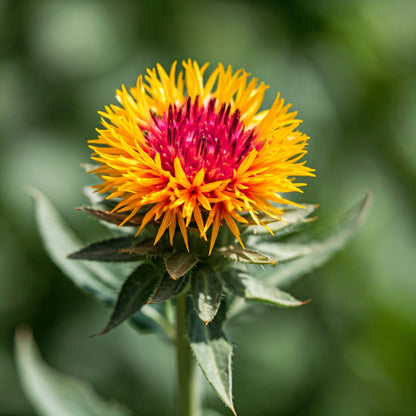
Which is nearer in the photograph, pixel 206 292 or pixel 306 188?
pixel 206 292

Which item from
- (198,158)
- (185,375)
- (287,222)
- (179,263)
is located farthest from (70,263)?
(287,222)

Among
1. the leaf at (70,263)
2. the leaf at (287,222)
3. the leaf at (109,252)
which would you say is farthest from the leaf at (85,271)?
the leaf at (287,222)

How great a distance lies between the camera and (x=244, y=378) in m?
3.53

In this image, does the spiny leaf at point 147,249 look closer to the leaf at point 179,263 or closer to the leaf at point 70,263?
the leaf at point 179,263

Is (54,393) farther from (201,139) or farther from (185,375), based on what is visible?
(201,139)

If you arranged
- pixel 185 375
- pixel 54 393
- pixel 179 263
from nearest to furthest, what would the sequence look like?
pixel 179 263, pixel 185 375, pixel 54 393

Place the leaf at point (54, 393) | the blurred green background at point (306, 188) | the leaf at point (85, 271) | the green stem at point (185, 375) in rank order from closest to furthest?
the green stem at point (185, 375) → the leaf at point (85, 271) → the leaf at point (54, 393) → the blurred green background at point (306, 188)

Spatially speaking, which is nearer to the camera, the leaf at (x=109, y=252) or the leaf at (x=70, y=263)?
the leaf at (x=109, y=252)

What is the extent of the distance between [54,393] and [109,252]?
113 centimetres

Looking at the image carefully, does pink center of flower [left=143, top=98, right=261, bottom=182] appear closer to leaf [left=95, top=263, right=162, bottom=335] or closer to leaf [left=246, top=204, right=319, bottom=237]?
leaf [left=246, top=204, right=319, bottom=237]

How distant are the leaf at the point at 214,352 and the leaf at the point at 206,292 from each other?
135 mm

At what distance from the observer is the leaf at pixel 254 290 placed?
1.80m

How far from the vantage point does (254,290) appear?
1.87 meters

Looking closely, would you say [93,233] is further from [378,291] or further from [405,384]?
[405,384]
